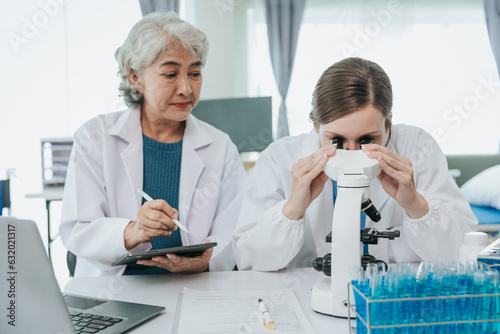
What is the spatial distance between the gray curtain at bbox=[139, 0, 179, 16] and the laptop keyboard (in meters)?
3.88

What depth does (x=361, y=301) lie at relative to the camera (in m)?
0.68

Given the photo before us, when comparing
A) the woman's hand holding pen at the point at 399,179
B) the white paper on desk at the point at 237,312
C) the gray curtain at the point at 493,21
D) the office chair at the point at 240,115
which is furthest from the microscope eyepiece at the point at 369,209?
the gray curtain at the point at 493,21

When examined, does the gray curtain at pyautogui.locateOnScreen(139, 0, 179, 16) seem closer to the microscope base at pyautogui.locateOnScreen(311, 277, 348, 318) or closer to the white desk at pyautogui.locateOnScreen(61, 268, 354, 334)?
the white desk at pyautogui.locateOnScreen(61, 268, 354, 334)

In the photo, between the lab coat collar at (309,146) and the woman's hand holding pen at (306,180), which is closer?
the woman's hand holding pen at (306,180)

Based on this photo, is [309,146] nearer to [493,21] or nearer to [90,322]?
[90,322]


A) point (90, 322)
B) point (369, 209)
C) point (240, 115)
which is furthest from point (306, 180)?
point (240, 115)

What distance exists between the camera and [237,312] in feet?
3.10

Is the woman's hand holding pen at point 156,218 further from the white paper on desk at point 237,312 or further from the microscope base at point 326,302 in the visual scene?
the microscope base at point 326,302

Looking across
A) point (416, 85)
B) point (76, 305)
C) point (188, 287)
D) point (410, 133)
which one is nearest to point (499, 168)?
point (416, 85)

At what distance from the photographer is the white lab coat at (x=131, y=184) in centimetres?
145

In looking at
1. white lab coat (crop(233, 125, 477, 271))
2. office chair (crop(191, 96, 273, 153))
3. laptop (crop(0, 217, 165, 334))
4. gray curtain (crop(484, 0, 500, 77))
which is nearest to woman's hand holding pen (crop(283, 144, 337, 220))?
white lab coat (crop(233, 125, 477, 271))

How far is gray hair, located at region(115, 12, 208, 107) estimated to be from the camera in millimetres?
1531

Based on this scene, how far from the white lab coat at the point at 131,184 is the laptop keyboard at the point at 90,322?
0.49 metres

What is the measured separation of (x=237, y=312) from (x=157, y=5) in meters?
4.04
